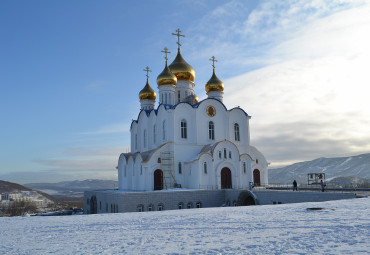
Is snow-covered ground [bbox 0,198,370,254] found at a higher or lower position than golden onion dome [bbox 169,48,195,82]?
lower

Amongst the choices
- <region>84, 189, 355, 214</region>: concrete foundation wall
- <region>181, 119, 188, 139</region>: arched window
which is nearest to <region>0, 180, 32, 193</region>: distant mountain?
<region>84, 189, 355, 214</region>: concrete foundation wall

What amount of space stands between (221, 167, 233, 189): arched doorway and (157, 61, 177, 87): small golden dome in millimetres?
10776

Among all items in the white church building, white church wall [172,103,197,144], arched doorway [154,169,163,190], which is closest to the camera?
the white church building

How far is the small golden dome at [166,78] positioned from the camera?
31.3m

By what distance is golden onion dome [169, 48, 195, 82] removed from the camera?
108ft

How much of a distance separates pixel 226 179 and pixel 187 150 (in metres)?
4.09

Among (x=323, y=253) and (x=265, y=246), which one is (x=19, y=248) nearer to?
(x=265, y=246)

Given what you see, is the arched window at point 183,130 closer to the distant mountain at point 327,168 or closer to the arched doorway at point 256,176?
the arched doorway at point 256,176

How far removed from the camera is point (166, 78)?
103 ft

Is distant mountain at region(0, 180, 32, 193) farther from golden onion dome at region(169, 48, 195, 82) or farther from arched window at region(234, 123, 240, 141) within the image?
arched window at region(234, 123, 240, 141)

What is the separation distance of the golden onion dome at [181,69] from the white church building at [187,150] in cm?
10

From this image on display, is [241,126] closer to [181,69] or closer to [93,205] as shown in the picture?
[181,69]

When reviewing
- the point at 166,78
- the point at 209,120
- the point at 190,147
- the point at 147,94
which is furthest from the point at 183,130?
the point at 147,94

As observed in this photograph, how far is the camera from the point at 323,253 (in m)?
5.43
